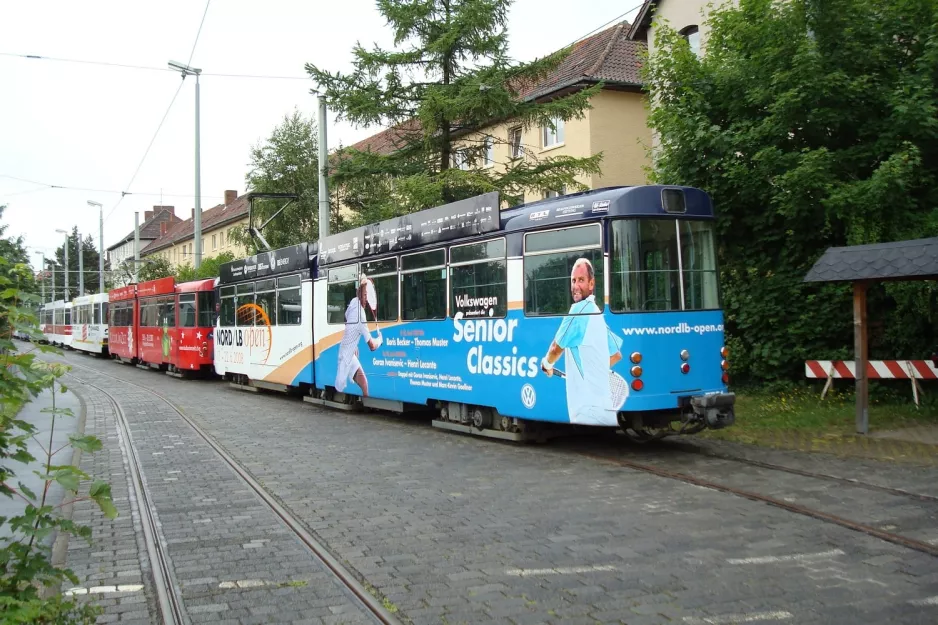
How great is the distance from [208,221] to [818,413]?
69288 millimetres

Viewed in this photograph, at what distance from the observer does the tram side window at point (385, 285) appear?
13.8 m

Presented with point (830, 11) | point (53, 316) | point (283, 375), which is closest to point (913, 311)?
point (830, 11)

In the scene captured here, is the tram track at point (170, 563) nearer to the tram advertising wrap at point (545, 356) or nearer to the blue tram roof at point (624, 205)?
the tram advertising wrap at point (545, 356)

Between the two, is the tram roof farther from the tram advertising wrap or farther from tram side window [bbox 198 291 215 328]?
the tram advertising wrap

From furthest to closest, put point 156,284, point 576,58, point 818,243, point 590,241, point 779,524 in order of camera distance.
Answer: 1. point 576,58
2. point 156,284
3. point 818,243
4. point 590,241
5. point 779,524

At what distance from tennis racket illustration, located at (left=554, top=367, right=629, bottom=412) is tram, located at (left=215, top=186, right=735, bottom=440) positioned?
11 millimetres

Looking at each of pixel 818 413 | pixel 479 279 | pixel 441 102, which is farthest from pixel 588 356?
pixel 441 102

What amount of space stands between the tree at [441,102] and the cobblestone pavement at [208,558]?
11.5 meters

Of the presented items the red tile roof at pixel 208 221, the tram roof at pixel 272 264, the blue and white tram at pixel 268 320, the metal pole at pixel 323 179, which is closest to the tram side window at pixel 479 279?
the tram roof at pixel 272 264

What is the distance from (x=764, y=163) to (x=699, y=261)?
439 cm

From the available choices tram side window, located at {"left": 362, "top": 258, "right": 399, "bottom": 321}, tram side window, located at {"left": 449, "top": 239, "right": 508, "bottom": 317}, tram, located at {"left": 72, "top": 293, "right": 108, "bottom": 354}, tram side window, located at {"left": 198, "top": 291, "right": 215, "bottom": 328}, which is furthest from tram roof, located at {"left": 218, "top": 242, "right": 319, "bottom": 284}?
tram, located at {"left": 72, "top": 293, "right": 108, "bottom": 354}

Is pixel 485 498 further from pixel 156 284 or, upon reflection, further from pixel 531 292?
pixel 156 284

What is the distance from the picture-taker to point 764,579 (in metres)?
5.20

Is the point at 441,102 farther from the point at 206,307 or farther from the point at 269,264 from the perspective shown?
the point at 206,307
